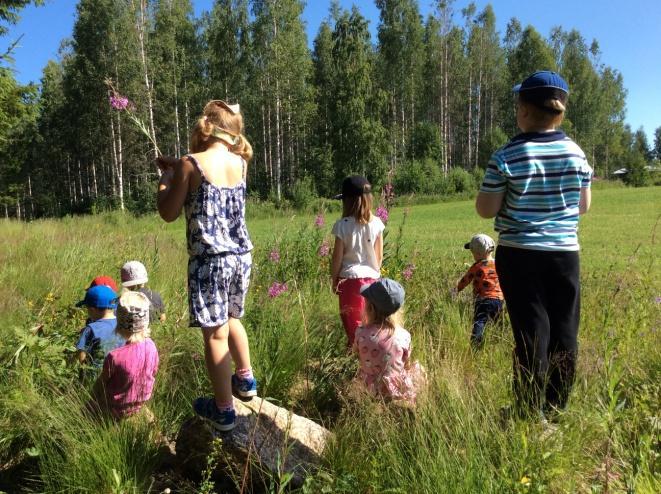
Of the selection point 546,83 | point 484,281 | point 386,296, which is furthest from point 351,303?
point 546,83

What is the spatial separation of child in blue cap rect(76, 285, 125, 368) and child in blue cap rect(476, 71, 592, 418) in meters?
2.30

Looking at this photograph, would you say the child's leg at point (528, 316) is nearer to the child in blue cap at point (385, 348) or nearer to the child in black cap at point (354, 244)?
the child in blue cap at point (385, 348)

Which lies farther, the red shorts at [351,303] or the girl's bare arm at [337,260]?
the girl's bare arm at [337,260]

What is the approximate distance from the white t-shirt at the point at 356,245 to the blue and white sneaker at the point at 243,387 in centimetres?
142

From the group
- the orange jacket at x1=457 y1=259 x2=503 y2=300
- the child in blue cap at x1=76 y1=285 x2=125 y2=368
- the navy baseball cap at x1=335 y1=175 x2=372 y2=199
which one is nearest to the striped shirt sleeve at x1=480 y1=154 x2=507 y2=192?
the navy baseball cap at x1=335 y1=175 x2=372 y2=199

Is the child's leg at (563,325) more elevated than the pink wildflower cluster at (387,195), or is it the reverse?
the pink wildflower cluster at (387,195)

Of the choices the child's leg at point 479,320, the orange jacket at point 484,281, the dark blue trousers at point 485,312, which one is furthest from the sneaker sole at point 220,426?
the orange jacket at point 484,281

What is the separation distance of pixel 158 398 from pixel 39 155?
49.6 meters

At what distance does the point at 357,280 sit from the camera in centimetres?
378

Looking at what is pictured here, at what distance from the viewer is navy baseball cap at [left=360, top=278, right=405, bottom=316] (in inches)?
114

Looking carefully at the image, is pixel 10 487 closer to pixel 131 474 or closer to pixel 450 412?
pixel 131 474

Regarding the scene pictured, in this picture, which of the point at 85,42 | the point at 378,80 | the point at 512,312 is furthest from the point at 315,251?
the point at 378,80

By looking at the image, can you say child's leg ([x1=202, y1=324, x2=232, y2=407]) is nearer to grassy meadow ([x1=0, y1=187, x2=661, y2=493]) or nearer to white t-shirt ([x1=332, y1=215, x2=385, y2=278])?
grassy meadow ([x1=0, y1=187, x2=661, y2=493])

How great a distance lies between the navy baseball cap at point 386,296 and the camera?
288 centimetres
